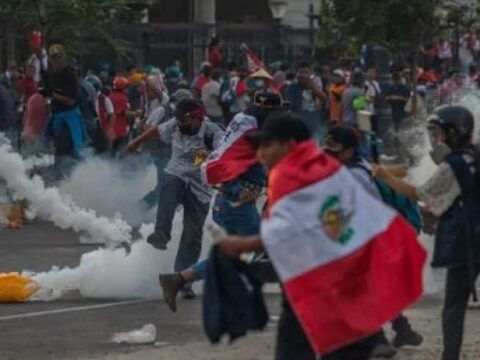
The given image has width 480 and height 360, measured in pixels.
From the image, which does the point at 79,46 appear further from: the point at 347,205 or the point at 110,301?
the point at 347,205

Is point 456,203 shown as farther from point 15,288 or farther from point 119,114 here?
point 119,114

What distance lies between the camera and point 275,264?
23.9ft

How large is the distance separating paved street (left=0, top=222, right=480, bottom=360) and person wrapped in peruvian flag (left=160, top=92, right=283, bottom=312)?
38 cm

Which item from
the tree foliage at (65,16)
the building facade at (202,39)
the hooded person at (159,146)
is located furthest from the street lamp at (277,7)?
the hooded person at (159,146)

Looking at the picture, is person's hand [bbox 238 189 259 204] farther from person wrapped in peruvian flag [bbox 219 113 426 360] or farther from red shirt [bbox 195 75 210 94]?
red shirt [bbox 195 75 210 94]

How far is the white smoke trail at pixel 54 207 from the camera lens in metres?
16.4

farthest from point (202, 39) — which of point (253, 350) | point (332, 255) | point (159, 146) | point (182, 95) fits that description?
point (332, 255)

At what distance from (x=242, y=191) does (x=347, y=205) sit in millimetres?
5260

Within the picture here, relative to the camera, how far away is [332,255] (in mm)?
7223

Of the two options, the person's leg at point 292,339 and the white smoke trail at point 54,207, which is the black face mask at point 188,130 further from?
the person's leg at point 292,339

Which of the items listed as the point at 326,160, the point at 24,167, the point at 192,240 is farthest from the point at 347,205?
the point at 24,167

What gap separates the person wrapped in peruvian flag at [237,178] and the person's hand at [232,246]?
4.61 m

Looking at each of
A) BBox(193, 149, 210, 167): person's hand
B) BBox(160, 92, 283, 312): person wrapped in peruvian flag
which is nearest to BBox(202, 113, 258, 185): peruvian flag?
BBox(160, 92, 283, 312): person wrapped in peruvian flag

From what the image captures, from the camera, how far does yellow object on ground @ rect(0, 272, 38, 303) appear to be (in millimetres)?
13359
